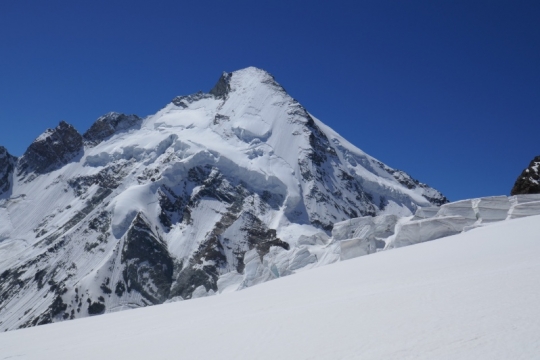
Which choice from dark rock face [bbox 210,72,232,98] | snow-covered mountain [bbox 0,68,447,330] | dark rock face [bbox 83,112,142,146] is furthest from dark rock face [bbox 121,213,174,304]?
dark rock face [bbox 210,72,232,98]

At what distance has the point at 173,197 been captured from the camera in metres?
140

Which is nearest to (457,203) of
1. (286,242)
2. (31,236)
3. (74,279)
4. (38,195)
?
(286,242)

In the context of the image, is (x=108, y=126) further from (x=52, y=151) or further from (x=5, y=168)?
(x=5, y=168)

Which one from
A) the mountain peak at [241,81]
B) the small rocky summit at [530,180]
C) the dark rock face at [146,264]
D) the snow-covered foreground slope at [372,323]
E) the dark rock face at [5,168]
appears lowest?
the snow-covered foreground slope at [372,323]

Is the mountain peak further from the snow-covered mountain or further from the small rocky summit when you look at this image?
the small rocky summit

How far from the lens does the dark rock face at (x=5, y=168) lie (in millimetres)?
179125

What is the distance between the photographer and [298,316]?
11344 millimetres

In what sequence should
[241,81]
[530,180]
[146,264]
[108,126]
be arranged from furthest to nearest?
[241,81], [108,126], [146,264], [530,180]

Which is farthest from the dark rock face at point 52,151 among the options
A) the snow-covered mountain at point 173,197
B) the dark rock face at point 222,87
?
the dark rock face at point 222,87

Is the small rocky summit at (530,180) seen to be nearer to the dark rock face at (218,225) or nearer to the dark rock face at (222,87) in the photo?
the dark rock face at (218,225)

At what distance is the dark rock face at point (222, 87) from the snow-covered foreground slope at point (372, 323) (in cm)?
17250

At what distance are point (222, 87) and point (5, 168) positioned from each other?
3773 inches

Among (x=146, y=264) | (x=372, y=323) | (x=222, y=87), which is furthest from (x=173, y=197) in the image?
(x=372, y=323)

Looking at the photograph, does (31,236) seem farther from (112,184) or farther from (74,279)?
(74,279)
